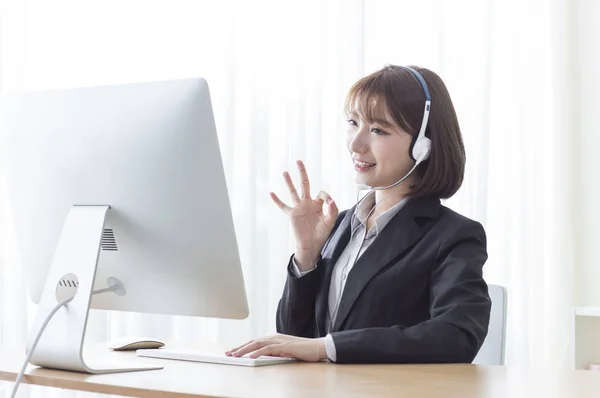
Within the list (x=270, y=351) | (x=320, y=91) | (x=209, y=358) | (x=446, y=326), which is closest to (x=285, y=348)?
(x=270, y=351)

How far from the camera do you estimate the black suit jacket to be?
1438 millimetres

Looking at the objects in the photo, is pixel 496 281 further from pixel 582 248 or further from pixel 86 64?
pixel 86 64

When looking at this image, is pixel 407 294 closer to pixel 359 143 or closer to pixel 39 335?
pixel 359 143

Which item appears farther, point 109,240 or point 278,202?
point 278,202

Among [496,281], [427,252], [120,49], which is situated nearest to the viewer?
[427,252]

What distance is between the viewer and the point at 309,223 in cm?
179

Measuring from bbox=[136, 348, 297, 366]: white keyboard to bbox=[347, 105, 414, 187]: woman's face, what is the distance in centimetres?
49

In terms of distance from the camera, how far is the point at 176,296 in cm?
141

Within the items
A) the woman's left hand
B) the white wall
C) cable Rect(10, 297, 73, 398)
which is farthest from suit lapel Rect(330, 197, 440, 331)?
the white wall

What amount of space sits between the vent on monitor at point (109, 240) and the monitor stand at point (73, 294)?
0.15 ft

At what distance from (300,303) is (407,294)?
26 centimetres

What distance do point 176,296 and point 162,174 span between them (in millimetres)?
223

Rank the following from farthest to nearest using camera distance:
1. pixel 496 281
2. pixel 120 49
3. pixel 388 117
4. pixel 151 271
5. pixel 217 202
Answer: pixel 120 49 → pixel 496 281 → pixel 388 117 → pixel 151 271 → pixel 217 202

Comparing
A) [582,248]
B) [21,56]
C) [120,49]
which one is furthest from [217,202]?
[21,56]
